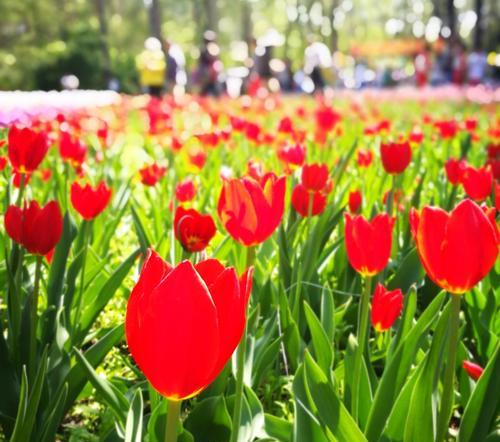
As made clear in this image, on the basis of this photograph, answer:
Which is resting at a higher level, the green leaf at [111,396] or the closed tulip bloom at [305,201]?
the closed tulip bloom at [305,201]

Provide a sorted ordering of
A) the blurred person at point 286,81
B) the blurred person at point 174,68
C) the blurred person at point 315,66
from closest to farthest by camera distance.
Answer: the blurred person at point 174,68 → the blurred person at point 315,66 → the blurred person at point 286,81

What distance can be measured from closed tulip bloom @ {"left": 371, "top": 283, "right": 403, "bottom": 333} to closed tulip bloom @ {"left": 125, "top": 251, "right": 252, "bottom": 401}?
30.0 inches

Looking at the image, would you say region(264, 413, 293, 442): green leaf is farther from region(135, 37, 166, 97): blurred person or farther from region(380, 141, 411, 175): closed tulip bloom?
region(135, 37, 166, 97): blurred person

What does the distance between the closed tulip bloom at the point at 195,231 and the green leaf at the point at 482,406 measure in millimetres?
597

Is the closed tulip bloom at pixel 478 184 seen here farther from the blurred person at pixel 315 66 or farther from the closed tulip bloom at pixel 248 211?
the blurred person at pixel 315 66

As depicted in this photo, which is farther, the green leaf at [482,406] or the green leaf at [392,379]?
the green leaf at [392,379]

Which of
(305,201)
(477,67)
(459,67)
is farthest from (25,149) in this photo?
(459,67)

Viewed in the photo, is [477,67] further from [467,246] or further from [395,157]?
[467,246]

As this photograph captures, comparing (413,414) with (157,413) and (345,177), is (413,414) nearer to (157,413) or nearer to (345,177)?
(157,413)

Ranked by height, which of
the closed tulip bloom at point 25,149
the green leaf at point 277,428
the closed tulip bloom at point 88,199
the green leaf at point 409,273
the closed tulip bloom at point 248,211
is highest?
the closed tulip bloom at point 25,149

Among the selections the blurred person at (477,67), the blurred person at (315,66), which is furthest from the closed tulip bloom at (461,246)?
the blurred person at (477,67)

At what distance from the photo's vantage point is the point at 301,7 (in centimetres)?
4431

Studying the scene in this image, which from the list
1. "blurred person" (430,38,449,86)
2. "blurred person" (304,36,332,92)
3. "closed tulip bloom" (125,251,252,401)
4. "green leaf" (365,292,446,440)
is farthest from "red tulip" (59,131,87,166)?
"blurred person" (430,38,449,86)

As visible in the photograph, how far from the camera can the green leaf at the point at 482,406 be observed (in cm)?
121
